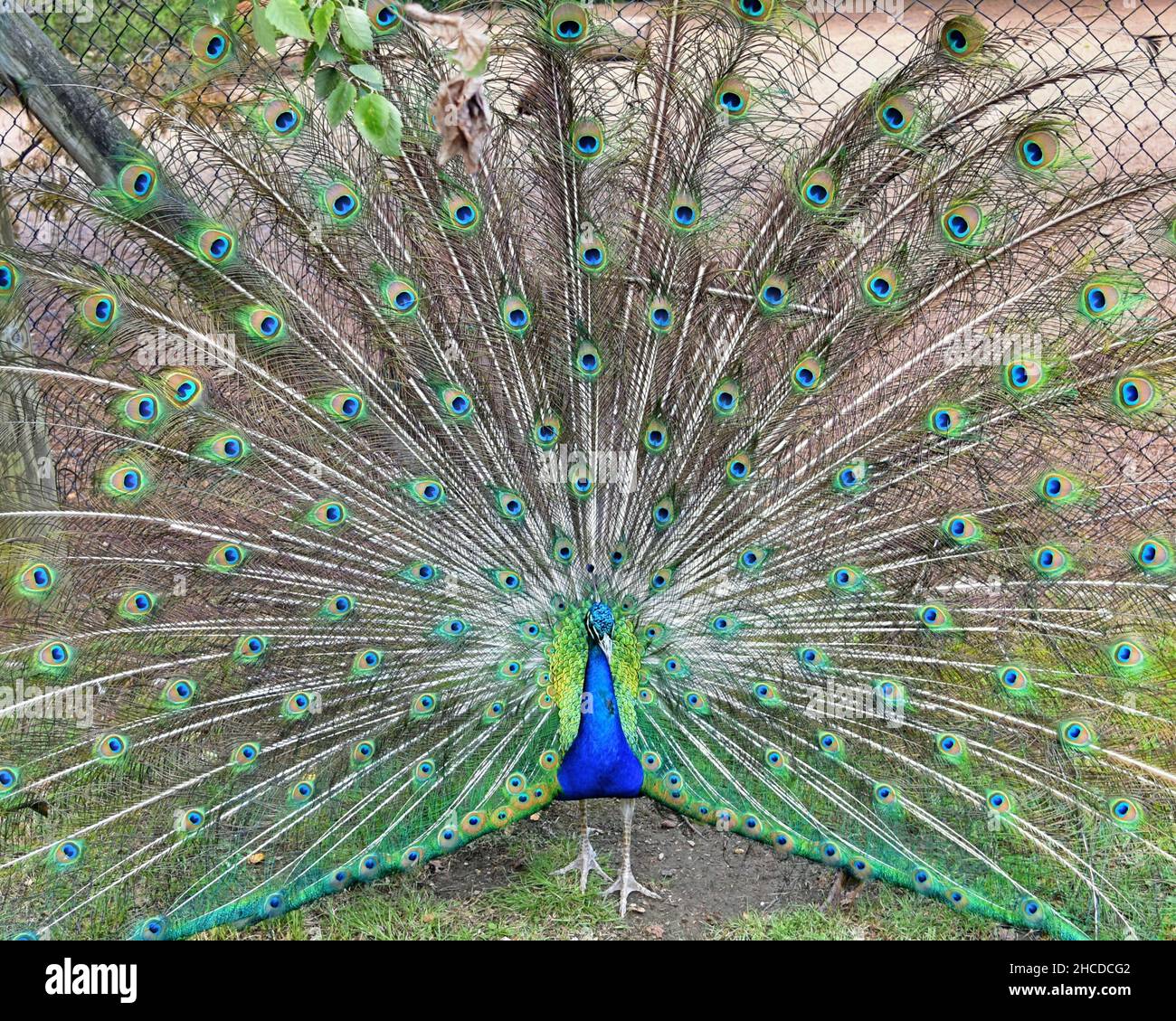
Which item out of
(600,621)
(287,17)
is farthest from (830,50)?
(287,17)

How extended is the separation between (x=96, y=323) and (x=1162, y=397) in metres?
2.72

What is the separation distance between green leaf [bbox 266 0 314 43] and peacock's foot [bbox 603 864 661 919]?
2780 millimetres

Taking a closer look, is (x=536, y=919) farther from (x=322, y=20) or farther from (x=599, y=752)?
(x=322, y=20)

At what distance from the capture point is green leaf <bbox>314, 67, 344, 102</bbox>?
156cm

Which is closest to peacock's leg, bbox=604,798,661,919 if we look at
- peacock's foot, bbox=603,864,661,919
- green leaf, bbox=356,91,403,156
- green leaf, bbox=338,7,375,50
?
peacock's foot, bbox=603,864,661,919

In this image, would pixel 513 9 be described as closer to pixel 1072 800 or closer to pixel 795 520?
pixel 795 520

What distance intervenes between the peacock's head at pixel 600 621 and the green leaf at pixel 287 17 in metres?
2.04

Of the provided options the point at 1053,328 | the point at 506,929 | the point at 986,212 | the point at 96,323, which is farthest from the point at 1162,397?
the point at 96,323

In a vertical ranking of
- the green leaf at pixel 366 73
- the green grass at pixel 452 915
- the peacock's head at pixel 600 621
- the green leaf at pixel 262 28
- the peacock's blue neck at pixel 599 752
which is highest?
the green leaf at pixel 262 28

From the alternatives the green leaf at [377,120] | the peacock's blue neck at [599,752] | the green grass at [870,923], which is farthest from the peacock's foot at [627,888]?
the green leaf at [377,120]

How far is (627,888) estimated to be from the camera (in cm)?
358

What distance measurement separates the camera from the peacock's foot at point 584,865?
12.0 ft

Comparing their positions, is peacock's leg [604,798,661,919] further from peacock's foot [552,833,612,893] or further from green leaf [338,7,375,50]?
green leaf [338,7,375,50]

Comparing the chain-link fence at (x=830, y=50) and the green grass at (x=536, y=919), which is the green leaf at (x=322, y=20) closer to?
the chain-link fence at (x=830, y=50)
